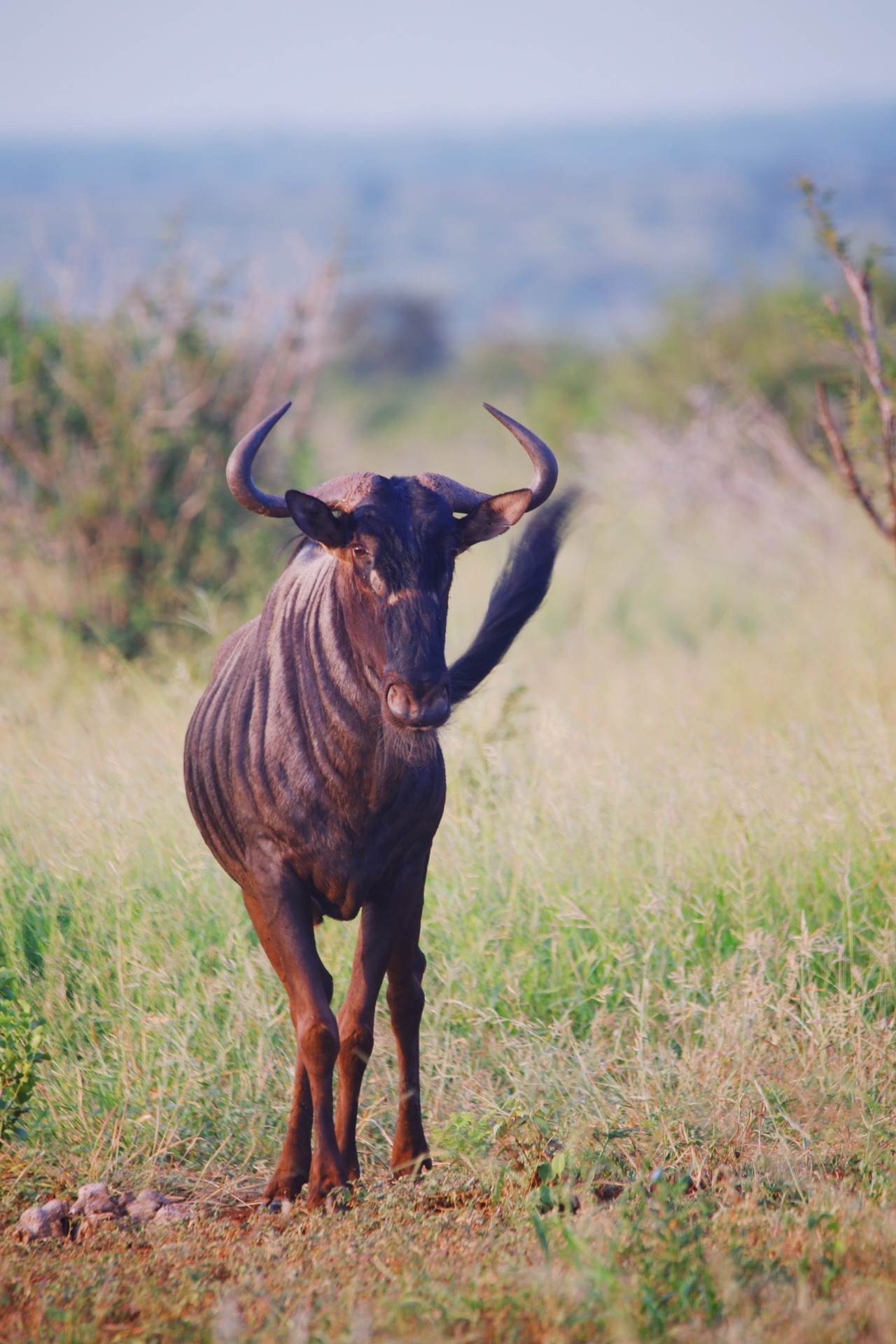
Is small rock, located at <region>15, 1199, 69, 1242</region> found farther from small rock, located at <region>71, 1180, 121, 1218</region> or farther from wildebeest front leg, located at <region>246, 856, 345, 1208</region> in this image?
wildebeest front leg, located at <region>246, 856, 345, 1208</region>

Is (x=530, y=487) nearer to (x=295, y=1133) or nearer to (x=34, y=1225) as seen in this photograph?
(x=295, y=1133)

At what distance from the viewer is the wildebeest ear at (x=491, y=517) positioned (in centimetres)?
318

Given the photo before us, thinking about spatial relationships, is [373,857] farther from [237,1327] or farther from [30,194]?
[30,194]

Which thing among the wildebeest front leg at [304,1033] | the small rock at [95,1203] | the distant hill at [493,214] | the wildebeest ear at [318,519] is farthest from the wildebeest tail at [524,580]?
the distant hill at [493,214]

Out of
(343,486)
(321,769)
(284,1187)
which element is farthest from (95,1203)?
(343,486)

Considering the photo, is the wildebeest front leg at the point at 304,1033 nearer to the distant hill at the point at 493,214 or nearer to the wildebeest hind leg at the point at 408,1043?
the wildebeest hind leg at the point at 408,1043

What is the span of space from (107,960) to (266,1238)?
4.66 feet

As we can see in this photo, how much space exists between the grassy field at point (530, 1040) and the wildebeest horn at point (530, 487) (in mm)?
1454

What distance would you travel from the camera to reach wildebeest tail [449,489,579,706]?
367cm

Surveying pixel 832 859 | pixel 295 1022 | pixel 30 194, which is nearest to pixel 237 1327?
pixel 295 1022

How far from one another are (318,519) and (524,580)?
94 cm

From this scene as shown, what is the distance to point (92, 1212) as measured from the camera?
122 inches

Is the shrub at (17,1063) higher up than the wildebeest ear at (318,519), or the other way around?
the wildebeest ear at (318,519)

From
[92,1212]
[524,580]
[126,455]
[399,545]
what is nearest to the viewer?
[399,545]
